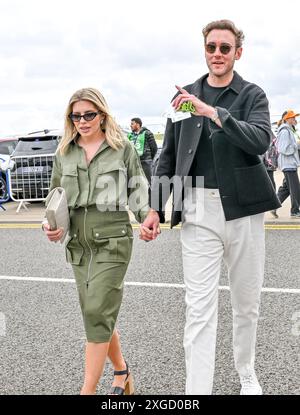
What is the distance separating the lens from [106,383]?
3369 millimetres

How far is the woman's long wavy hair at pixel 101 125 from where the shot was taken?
119 inches

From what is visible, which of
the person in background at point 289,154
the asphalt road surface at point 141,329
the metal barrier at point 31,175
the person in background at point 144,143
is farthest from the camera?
the metal barrier at point 31,175

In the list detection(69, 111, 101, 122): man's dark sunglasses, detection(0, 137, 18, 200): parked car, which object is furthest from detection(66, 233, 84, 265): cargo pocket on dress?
detection(0, 137, 18, 200): parked car

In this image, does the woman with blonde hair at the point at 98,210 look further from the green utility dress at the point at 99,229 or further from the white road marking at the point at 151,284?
the white road marking at the point at 151,284

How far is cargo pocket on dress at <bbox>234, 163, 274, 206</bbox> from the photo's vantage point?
9.27 feet

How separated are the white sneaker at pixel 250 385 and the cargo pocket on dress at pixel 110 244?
102 centimetres

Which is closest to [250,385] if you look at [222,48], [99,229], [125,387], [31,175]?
[125,387]

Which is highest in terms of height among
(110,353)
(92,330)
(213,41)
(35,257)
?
(213,41)

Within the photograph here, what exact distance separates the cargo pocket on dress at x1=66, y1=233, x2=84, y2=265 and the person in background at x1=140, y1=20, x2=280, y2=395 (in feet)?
1.19

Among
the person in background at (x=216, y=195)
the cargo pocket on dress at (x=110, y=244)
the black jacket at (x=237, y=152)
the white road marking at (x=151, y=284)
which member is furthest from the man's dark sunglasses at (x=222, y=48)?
the white road marking at (x=151, y=284)

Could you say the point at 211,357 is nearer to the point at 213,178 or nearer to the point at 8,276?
the point at 213,178

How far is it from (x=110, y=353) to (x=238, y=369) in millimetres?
761

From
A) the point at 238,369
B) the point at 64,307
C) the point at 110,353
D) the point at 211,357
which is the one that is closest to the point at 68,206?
the point at 110,353

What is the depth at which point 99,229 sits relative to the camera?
116 inches
